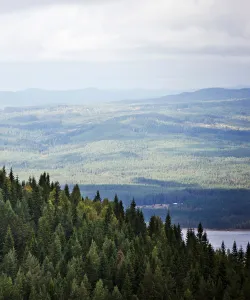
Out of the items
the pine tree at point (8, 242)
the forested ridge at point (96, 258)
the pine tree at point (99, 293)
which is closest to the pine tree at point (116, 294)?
the forested ridge at point (96, 258)

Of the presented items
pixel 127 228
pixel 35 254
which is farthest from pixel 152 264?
pixel 127 228

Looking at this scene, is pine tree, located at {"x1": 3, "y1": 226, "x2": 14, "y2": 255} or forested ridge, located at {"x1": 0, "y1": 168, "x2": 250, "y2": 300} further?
pine tree, located at {"x1": 3, "y1": 226, "x2": 14, "y2": 255}

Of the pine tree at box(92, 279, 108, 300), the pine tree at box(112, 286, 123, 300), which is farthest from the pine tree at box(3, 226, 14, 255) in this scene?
the pine tree at box(112, 286, 123, 300)

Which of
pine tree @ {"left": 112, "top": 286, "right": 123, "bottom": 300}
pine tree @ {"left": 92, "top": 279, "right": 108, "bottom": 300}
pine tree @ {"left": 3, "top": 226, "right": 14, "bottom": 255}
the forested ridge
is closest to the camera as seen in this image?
pine tree @ {"left": 92, "top": 279, "right": 108, "bottom": 300}

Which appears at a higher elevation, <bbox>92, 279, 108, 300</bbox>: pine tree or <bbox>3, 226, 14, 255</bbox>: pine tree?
<bbox>3, 226, 14, 255</bbox>: pine tree

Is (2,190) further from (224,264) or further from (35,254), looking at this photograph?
(224,264)

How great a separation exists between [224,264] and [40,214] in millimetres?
34974

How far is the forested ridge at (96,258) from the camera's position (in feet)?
332

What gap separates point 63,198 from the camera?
15262 cm

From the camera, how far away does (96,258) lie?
112m

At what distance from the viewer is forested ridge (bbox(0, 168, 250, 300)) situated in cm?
10131

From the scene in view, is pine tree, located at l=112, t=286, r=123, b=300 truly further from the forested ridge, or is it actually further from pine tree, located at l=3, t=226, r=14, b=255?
pine tree, located at l=3, t=226, r=14, b=255

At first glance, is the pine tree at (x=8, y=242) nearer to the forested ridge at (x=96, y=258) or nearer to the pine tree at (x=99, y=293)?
the forested ridge at (x=96, y=258)

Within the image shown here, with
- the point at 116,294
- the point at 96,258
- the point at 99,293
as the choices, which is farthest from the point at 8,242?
the point at 99,293
